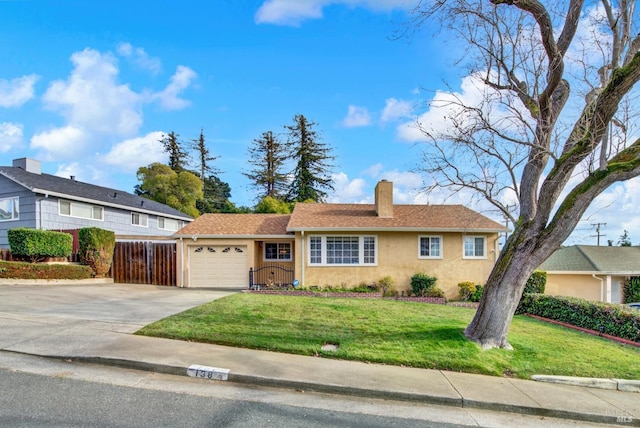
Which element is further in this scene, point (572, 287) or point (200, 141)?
point (200, 141)

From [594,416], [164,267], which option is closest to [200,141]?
[164,267]

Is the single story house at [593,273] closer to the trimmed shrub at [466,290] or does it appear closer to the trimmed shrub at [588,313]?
the trimmed shrub at [466,290]

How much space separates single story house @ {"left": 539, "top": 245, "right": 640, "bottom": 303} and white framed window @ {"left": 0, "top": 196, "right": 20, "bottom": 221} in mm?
28511

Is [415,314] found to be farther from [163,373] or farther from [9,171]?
[9,171]

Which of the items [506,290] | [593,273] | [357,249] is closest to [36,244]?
[357,249]

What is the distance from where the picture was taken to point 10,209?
59.9ft

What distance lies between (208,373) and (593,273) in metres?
24.6

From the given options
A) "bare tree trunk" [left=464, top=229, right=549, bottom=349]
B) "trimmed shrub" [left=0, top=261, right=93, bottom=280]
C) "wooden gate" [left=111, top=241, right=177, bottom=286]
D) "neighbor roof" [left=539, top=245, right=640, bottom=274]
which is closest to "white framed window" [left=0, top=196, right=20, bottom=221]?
"wooden gate" [left=111, top=241, right=177, bottom=286]

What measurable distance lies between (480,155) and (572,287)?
2067cm

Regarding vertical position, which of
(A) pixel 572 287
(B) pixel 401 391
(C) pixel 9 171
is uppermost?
(C) pixel 9 171

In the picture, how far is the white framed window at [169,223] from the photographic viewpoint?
2630 cm

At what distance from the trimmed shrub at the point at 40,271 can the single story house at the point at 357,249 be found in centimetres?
404

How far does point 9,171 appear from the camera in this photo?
1872 cm

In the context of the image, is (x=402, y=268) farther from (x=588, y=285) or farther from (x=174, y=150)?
(x=174, y=150)
